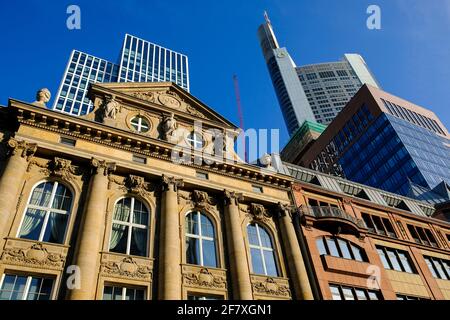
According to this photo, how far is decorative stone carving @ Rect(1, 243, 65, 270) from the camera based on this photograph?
15766mm

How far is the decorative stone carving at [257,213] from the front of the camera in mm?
25077

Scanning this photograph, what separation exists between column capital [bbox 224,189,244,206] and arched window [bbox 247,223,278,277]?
Answer: 2081 mm

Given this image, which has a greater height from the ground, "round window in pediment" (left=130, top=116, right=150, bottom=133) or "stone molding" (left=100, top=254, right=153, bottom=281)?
"round window in pediment" (left=130, top=116, right=150, bottom=133)

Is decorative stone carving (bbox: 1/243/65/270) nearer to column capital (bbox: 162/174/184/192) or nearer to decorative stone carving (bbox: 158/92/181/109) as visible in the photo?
column capital (bbox: 162/174/184/192)

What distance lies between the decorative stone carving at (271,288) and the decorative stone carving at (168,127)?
11.9 metres

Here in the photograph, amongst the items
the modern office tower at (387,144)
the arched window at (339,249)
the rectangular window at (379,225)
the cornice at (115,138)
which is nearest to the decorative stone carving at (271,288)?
the arched window at (339,249)

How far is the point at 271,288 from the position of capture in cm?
2128

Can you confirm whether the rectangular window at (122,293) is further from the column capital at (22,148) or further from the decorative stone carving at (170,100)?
the decorative stone carving at (170,100)

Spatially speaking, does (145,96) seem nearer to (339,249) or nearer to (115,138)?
(115,138)

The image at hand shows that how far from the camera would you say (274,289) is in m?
21.3

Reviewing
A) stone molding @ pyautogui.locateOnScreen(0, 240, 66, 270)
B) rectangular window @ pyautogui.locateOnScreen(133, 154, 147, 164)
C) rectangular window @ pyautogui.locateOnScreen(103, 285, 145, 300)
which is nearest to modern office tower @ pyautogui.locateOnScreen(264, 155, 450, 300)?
rectangular window @ pyautogui.locateOnScreen(103, 285, 145, 300)

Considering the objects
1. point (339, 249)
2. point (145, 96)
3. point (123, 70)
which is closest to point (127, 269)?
point (145, 96)
